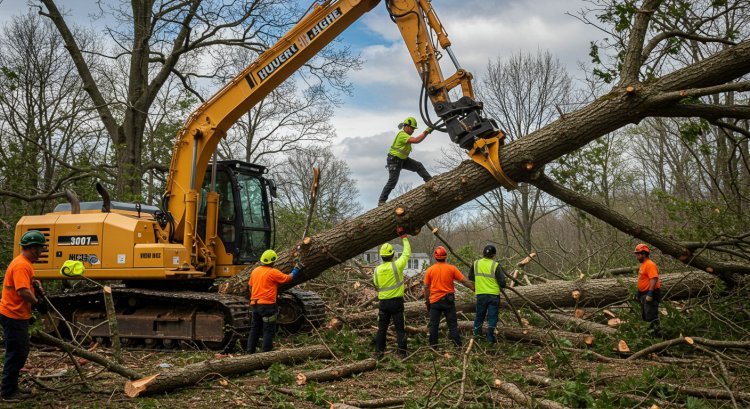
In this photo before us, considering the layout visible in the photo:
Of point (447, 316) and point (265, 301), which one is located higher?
point (265, 301)

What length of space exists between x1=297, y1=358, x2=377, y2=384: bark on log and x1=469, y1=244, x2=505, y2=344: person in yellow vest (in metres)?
2.06

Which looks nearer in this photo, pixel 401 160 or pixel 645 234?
pixel 645 234

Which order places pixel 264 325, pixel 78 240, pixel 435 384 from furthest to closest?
pixel 78 240
pixel 264 325
pixel 435 384

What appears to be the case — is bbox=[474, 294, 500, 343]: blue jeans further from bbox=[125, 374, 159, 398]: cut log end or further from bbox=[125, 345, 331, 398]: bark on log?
bbox=[125, 374, 159, 398]: cut log end

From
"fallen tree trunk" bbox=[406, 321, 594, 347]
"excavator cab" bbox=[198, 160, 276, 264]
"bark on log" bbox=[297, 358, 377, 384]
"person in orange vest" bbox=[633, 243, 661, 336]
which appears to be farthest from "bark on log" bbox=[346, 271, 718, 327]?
"excavator cab" bbox=[198, 160, 276, 264]

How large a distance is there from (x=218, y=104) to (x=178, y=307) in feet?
10.1

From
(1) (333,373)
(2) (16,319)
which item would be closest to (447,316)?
(1) (333,373)

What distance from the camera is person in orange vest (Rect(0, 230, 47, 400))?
577 centimetres

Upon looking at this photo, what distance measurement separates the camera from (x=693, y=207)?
29.7 feet

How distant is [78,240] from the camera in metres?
9.12

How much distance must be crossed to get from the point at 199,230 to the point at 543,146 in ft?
17.5

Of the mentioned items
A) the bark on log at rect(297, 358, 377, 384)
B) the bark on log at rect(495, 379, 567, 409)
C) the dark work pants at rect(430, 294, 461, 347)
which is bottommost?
the bark on log at rect(495, 379, 567, 409)

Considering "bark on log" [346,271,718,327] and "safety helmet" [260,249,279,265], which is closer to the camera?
"safety helmet" [260,249,279,265]

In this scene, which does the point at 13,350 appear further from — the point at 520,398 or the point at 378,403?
the point at 520,398
